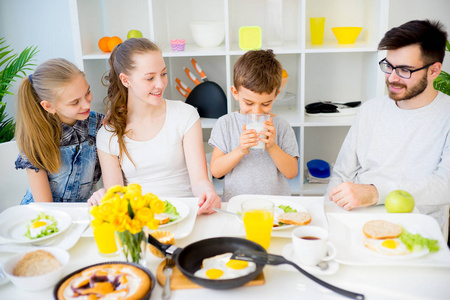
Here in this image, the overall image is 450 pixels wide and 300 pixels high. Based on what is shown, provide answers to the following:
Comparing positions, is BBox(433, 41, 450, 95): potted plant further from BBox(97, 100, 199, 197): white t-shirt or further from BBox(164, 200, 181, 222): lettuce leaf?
BBox(164, 200, 181, 222): lettuce leaf

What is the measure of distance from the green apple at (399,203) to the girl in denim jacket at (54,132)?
1237mm

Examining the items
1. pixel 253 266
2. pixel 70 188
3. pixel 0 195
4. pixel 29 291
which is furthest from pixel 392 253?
pixel 0 195

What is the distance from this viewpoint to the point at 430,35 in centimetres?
162

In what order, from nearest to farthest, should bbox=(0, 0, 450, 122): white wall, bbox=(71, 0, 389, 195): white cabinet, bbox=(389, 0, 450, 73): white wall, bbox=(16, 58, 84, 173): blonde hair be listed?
bbox=(16, 58, 84, 173): blonde hair < bbox=(71, 0, 389, 195): white cabinet < bbox=(389, 0, 450, 73): white wall < bbox=(0, 0, 450, 122): white wall

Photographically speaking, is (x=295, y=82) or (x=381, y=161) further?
(x=295, y=82)

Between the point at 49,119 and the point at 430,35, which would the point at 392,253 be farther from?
the point at 49,119

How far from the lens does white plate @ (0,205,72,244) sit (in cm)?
122

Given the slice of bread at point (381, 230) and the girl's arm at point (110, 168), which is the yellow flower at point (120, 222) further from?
the girl's arm at point (110, 168)

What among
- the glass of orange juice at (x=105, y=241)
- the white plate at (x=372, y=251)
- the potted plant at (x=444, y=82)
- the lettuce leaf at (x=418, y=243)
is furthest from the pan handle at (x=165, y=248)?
the potted plant at (x=444, y=82)

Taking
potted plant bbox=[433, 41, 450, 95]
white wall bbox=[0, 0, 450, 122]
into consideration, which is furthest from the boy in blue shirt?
white wall bbox=[0, 0, 450, 122]

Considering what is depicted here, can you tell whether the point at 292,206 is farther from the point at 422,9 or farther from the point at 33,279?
the point at 422,9

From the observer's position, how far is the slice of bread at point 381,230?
1106 mm

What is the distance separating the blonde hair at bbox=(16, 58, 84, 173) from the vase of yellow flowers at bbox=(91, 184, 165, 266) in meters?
0.83

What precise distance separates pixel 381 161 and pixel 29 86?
153 cm
